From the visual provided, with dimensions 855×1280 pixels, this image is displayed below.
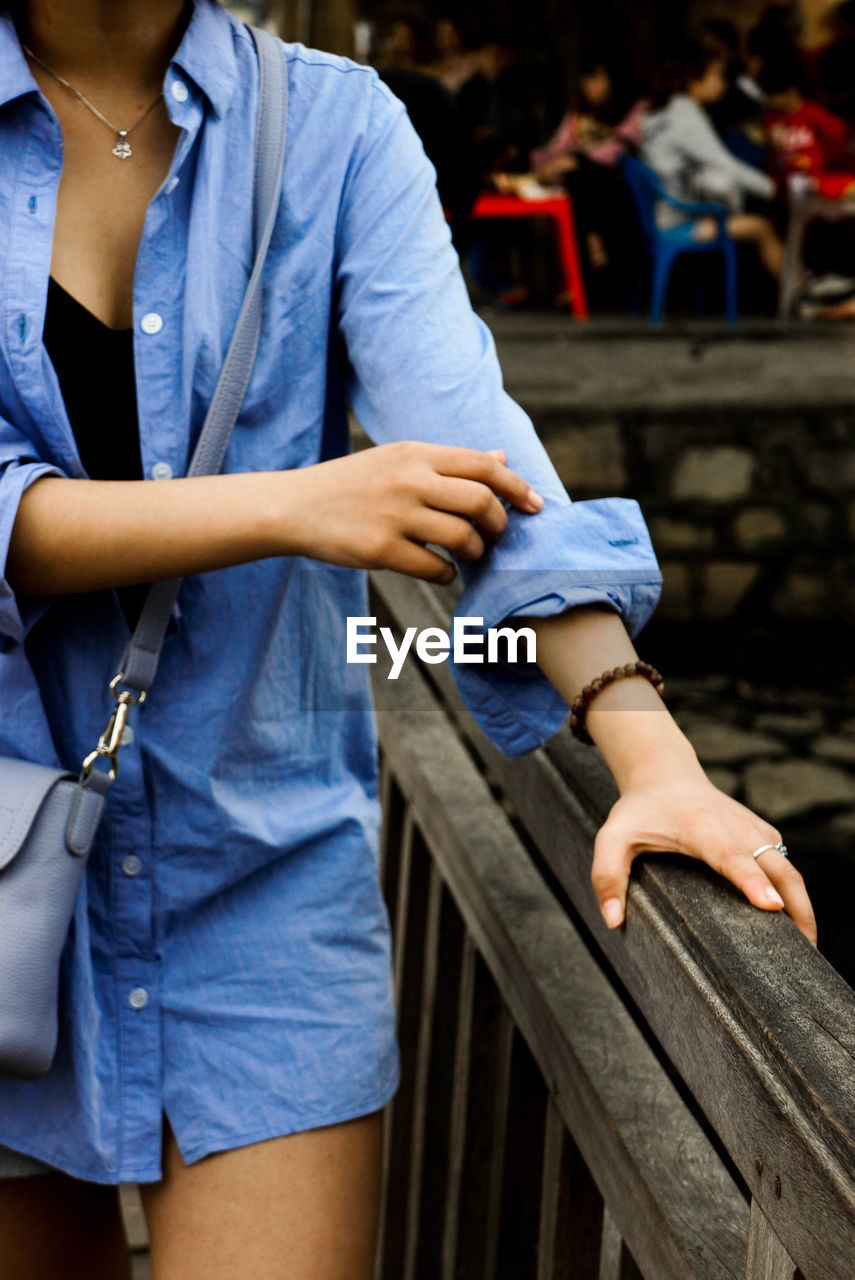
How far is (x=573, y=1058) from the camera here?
1141 millimetres

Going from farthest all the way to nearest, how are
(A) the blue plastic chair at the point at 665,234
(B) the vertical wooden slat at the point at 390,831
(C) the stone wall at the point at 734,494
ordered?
(A) the blue plastic chair at the point at 665,234 < (C) the stone wall at the point at 734,494 < (B) the vertical wooden slat at the point at 390,831

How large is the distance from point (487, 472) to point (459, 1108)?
844mm

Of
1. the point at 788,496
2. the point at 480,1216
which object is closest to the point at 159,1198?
the point at 480,1216

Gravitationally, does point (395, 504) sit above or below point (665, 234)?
above

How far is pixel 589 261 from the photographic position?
8672mm

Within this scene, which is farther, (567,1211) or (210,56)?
(567,1211)

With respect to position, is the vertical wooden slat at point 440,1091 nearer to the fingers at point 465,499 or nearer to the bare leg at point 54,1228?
the bare leg at point 54,1228

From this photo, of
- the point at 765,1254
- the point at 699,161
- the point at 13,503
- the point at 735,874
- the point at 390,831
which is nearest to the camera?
the point at 765,1254

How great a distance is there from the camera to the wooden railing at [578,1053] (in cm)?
74

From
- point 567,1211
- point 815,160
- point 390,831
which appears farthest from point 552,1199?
point 815,160

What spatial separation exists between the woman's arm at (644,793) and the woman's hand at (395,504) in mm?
101

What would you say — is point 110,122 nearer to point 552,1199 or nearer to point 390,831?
point 552,1199

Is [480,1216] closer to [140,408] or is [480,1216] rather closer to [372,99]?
[140,408]

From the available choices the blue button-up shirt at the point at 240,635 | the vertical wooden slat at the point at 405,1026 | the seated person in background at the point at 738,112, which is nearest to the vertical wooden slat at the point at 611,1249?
the blue button-up shirt at the point at 240,635
